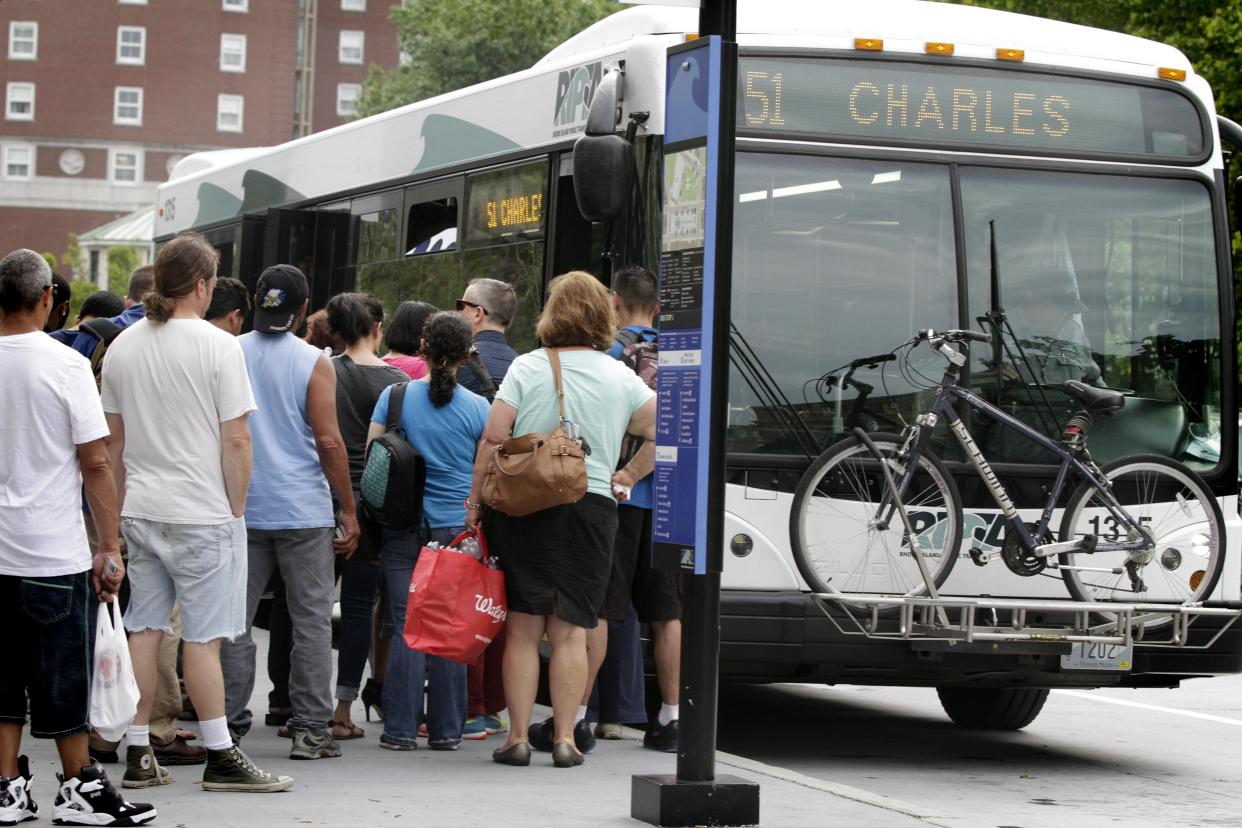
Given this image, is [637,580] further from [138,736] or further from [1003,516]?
[138,736]

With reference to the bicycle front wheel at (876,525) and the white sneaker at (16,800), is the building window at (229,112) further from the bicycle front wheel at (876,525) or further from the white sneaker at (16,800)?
the white sneaker at (16,800)

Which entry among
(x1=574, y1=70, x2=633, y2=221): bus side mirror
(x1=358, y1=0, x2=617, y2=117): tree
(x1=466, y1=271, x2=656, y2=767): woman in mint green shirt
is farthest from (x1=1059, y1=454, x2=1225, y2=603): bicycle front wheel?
(x1=358, y1=0, x2=617, y2=117): tree

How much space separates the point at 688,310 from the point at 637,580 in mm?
2014

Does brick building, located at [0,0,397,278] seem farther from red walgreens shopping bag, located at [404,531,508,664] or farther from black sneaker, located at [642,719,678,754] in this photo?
red walgreens shopping bag, located at [404,531,508,664]

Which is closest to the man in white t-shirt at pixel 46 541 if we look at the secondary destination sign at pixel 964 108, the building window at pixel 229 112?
the secondary destination sign at pixel 964 108

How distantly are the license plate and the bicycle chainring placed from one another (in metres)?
0.37

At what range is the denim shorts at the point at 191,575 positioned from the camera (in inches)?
246

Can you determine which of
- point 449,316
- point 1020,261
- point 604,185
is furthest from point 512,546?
point 1020,261

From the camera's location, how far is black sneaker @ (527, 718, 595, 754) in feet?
24.9

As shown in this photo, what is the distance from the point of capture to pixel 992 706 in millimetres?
10266

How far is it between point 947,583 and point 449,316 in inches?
98.2

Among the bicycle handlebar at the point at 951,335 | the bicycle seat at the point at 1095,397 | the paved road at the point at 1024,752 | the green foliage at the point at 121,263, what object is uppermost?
the green foliage at the point at 121,263

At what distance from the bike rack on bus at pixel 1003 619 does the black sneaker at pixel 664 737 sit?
2.68ft

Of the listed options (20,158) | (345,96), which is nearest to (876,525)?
(20,158)
